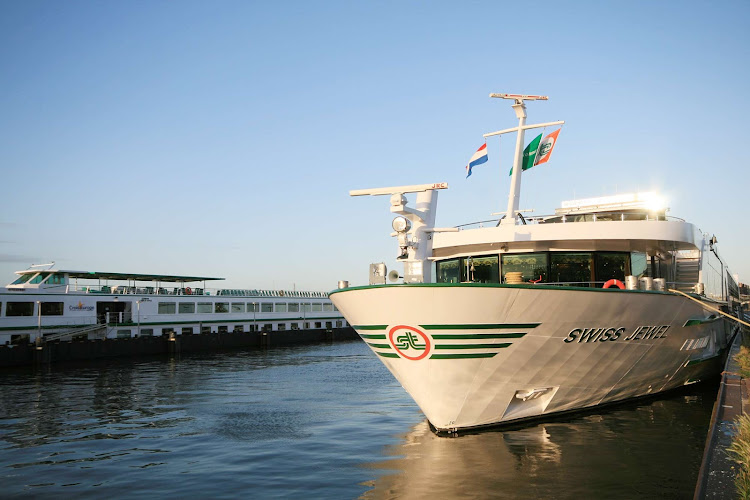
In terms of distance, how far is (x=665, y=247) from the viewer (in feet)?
52.8

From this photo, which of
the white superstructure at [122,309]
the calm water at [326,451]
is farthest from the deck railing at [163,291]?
the calm water at [326,451]

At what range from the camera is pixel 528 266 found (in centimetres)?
1501

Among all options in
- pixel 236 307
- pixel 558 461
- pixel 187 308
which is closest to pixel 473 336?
pixel 558 461

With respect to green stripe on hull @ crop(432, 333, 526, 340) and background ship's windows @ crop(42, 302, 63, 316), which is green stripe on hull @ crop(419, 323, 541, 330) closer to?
green stripe on hull @ crop(432, 333, 526, 340)

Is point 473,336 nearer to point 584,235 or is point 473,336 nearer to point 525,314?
point 525,314

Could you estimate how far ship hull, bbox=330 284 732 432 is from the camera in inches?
430

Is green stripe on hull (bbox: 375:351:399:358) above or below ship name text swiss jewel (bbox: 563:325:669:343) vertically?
below

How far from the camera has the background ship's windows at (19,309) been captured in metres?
40.1

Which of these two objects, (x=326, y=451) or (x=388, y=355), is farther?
(x=326, y=451)

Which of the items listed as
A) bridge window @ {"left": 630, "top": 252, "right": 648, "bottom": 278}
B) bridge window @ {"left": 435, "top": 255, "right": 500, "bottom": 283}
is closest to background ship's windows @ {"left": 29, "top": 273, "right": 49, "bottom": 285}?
bridge window @ {"left": 435, "top": 255, "right": 500, "bottom": 283}

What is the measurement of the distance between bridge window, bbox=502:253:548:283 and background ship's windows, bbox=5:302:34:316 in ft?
127

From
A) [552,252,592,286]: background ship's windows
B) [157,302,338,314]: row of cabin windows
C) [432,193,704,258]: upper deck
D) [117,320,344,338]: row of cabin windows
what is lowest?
[117,320,344,338]: row of cabin windows

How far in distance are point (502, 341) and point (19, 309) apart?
40729mm

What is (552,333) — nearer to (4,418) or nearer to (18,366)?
(4,418)
